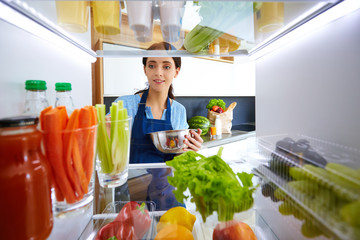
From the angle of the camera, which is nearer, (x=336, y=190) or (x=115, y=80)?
(x=336, y=190)

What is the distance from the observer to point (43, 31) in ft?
1.43

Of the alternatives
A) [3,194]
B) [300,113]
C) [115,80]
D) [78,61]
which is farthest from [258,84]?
[115,80]

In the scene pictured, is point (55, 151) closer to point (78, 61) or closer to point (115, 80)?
point (78, 61)

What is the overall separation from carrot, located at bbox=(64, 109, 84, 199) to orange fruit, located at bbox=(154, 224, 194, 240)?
182mm

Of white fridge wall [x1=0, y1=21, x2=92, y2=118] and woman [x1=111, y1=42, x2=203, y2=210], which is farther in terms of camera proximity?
woman [x1=111, y1=42, x2=203, y2=210]

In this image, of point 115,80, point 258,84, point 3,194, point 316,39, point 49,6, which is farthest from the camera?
point 115,80

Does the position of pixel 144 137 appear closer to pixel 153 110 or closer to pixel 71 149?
pixel 153 110

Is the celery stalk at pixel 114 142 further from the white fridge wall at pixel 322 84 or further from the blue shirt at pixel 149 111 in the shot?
the blue shirt at pixel 149 111

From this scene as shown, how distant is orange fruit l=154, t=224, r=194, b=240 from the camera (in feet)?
1.34

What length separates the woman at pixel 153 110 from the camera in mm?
1267

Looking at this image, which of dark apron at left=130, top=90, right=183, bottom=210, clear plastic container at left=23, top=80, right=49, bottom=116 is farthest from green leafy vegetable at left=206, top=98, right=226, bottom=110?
clear plastic container at left=23, top=80, right=49, bottom=116

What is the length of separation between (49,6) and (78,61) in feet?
1.05

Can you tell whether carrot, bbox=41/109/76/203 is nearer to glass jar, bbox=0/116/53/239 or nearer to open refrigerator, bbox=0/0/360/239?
glass jar, bbox=0/116/53/239

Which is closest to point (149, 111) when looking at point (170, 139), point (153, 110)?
point (153, 110)
